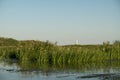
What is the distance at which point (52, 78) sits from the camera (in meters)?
13.1

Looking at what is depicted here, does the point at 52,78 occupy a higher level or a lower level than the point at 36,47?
lower

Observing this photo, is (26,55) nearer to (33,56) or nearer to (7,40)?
(33,56)

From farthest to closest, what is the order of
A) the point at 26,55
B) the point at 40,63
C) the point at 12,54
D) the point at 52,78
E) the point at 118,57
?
the point at 12,54, the point at 118,57, the point at 26,55, the point at 40,63, the point at 52,78

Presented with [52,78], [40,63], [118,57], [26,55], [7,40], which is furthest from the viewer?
[7,40]

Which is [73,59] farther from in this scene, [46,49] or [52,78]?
[52,78]

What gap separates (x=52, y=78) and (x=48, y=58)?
23.7 ft

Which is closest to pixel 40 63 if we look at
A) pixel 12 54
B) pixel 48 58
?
pixel 48 58

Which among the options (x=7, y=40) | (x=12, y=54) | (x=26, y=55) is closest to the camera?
(x=26, y=55)

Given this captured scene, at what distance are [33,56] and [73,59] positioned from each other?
2876 mm

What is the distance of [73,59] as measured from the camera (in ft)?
65.8

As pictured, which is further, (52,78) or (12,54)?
(12,54)

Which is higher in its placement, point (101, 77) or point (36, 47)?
point (36, 47)

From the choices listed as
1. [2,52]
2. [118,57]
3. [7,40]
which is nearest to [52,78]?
[118,57]

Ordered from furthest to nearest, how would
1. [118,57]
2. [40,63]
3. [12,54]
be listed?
[12,54]
[118,57]
[40,63]
